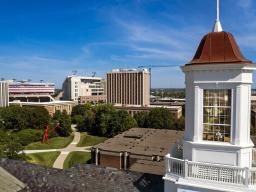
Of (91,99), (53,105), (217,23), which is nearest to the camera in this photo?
(217,23)

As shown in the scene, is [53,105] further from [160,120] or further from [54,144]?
[160,120]

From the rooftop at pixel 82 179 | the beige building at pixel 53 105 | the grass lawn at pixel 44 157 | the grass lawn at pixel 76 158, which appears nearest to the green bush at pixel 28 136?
the grass lawn at pixel 44 157

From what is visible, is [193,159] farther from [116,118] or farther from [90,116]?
[90,116]

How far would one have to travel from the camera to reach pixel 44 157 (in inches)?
1921

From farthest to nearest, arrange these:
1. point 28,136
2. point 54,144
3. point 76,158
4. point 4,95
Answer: point 4,95 → point 54,144 → point 28,136 → point 76,158

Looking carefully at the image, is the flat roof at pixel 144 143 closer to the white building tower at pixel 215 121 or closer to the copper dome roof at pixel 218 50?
the white building tower at pixel 215 121

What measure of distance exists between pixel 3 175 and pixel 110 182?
14.7 ft

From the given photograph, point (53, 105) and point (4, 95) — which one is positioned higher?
point (4, 95)

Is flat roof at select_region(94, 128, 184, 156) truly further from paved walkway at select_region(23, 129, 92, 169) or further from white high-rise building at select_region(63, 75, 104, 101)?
white high-rise building at select_region(63, 75, 104, 101)

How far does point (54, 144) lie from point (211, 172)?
2209 inches

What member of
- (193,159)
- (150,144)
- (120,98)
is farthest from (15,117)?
(120,98)

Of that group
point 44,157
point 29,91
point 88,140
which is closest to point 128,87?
point 29,91

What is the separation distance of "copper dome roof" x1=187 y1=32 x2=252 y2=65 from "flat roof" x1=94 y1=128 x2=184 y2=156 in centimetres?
2309

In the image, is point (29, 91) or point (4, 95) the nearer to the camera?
point (4, 95)
